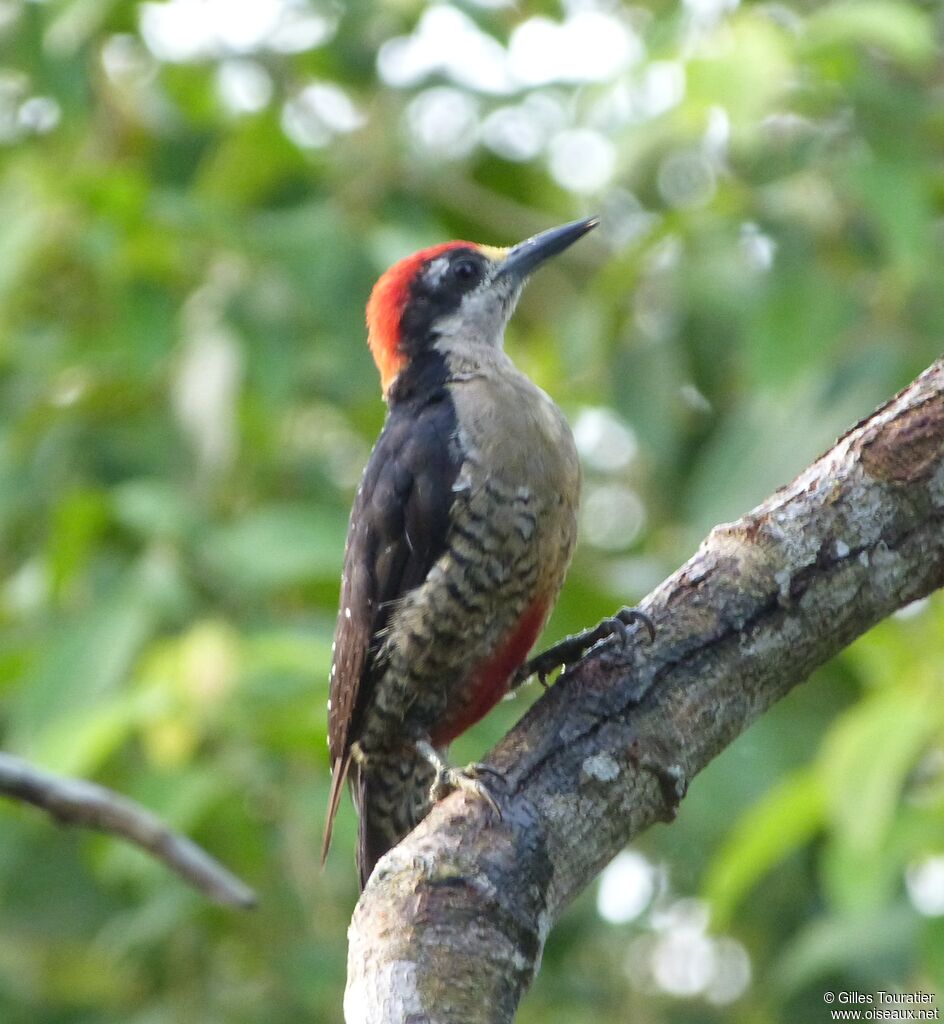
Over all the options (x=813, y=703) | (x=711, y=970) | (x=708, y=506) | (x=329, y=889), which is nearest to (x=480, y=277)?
(x=708, y=506)

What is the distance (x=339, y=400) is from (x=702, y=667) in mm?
2884

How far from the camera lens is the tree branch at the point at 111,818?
9.57 feet

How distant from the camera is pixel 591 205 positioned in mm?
5297

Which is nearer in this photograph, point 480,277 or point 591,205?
point 480,277

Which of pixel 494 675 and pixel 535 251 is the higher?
pixel 535 251

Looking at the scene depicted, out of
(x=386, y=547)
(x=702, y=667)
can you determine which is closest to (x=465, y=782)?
(x=702, y=667)

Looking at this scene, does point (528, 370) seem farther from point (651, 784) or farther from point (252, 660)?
point (651, 784)

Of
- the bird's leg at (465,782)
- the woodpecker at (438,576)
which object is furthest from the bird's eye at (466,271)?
the bird's leg at (465,782)

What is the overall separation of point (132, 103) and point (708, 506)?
8.98 feet

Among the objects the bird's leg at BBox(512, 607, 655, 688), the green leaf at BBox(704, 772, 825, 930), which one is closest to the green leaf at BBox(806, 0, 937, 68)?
the bird's leg at BBox(512, 607, 655, 688)

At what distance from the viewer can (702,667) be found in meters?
2.58

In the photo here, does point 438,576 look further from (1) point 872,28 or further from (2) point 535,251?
(1) point 872,28

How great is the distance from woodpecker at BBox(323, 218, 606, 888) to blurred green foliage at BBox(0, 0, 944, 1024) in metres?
0.20

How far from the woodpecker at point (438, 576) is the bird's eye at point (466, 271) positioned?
1.57 feet
